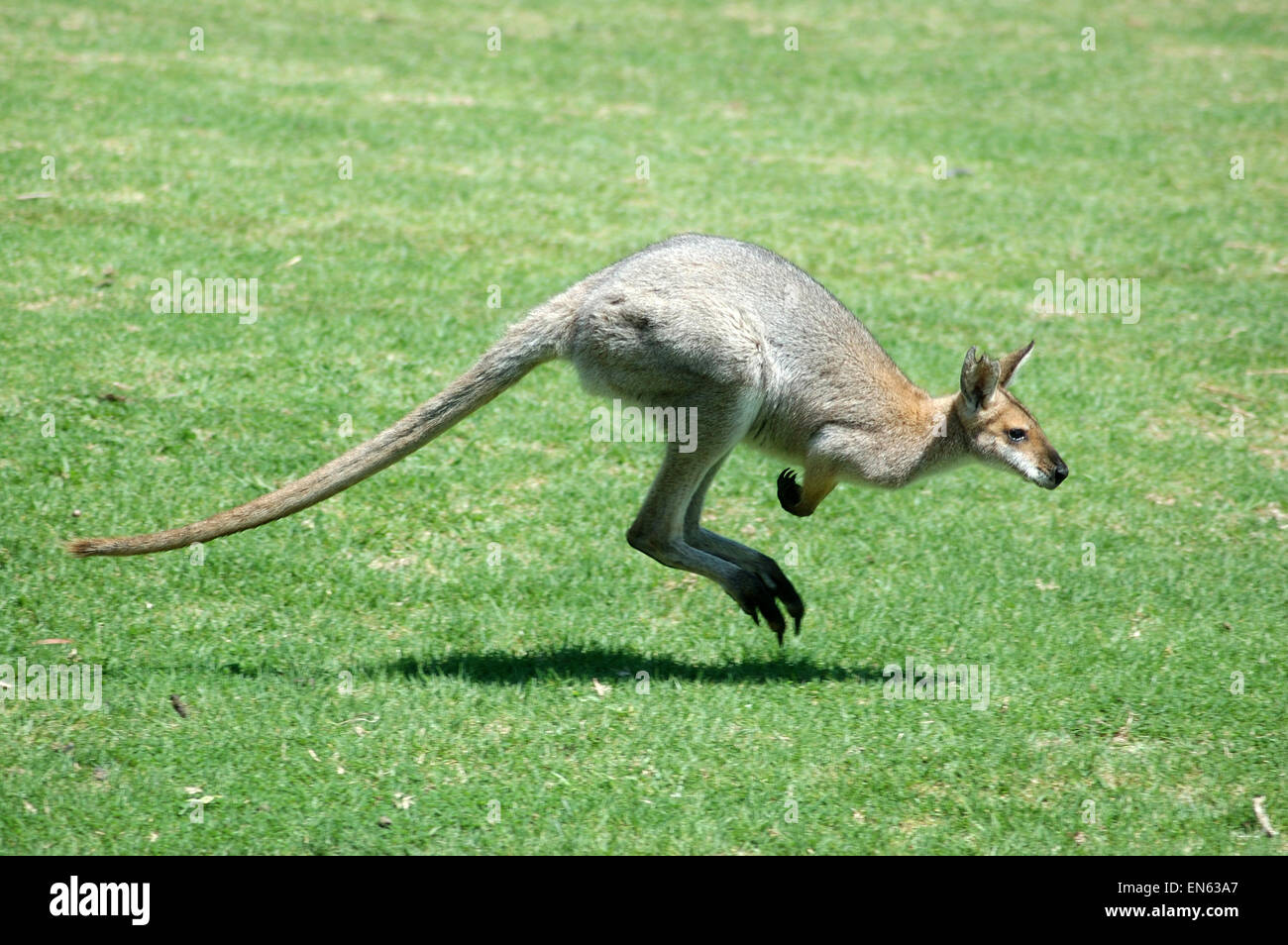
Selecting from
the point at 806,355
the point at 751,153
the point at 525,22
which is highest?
the point at 525,22

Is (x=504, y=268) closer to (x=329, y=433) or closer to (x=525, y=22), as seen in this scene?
(x=329, y=433)

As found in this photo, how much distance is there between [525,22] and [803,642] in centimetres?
1180

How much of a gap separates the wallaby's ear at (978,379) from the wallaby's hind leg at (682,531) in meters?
1.09

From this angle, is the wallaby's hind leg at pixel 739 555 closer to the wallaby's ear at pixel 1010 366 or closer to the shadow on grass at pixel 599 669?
the shadow on grass at pixel 599 669

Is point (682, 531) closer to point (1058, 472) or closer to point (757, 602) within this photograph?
point (757, 602)

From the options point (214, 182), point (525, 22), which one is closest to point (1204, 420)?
point (214, 182)

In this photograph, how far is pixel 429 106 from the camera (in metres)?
13.7

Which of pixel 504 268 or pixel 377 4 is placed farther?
pixel 377 4

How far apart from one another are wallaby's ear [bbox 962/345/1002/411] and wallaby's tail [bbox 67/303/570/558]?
6.04 ft

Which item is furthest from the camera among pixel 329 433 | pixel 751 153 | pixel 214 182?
pixel 751 153

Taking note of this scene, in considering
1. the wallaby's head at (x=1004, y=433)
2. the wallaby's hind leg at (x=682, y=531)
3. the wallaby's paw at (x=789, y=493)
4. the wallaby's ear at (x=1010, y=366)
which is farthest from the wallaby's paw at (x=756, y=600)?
the wallaby's ear at (x=1010, y=366)

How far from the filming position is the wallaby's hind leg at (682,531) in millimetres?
6125

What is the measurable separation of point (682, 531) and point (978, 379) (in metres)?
1.52

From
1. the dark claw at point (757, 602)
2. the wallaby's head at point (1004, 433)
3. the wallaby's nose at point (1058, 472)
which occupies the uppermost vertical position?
the wallaby's head at point (1004, 433)
